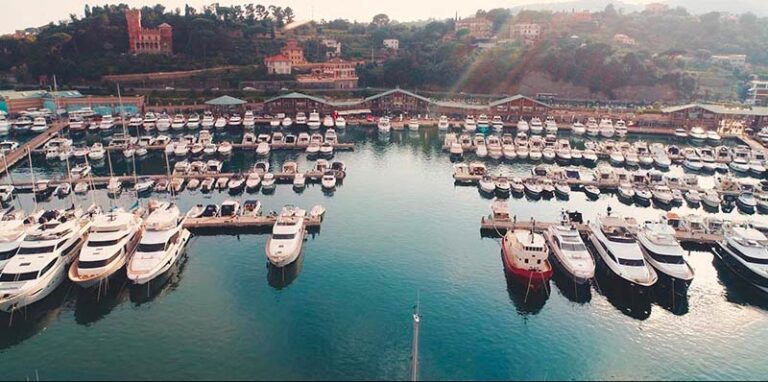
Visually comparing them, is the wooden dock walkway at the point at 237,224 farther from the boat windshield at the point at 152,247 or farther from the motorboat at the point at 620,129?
the motorboat at the point at 620,129

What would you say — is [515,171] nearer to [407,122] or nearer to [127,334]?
[407,122]

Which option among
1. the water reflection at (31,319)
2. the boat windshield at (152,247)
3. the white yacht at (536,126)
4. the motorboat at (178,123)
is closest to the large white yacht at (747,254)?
the boat windshield at (152,247)

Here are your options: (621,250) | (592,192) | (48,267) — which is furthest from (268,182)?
(621,250)

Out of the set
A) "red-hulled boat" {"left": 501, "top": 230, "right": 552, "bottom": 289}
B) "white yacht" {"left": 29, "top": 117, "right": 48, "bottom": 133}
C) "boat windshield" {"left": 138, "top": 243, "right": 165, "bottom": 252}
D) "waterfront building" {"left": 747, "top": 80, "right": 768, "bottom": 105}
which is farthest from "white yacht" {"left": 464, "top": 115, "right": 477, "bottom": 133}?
"white yacht" {"left": 29, "top": 117, "right": 48, "bottom": 133}

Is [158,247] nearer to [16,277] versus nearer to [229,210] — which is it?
[16,277]

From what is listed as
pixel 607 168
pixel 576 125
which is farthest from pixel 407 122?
pixel 607 168

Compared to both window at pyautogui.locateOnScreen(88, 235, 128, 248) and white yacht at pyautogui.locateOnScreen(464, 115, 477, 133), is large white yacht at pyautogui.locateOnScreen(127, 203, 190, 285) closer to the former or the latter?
window at pyautogui.locateOnScreen(88, 235, 128, 248)
